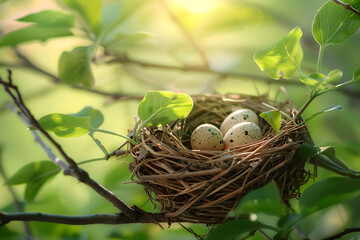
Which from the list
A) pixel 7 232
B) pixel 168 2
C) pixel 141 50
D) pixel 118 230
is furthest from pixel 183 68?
pixel 7 232

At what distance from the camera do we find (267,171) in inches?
27.3

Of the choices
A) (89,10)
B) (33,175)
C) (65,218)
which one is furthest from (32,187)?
(89,10)

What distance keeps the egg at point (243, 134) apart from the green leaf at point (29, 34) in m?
0.54

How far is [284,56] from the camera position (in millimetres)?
689

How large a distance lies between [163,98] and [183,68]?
0.55 metres

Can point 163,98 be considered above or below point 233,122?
above

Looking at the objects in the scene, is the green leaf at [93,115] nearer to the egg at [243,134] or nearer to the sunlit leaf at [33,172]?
the sunlit leaf at [33,172]

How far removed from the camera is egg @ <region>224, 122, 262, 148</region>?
2.99 feet

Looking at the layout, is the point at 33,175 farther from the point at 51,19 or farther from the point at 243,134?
the point at 243,134

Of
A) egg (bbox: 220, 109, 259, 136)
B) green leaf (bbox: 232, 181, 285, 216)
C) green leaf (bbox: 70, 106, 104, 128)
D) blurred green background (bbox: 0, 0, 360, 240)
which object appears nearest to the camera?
green leaf (bbox: 232, 181, 285, 216)

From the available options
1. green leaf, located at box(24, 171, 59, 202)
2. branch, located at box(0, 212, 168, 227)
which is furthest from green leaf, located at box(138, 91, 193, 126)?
green leaf, located at box(24, 171, 59, 202)

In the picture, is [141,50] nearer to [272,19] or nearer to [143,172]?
[272,19]

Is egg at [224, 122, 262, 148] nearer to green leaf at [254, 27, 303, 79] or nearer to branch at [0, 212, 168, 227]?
green leaf at [254, 27, 303, 79]

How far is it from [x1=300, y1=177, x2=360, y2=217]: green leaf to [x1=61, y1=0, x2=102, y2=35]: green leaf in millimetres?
712
